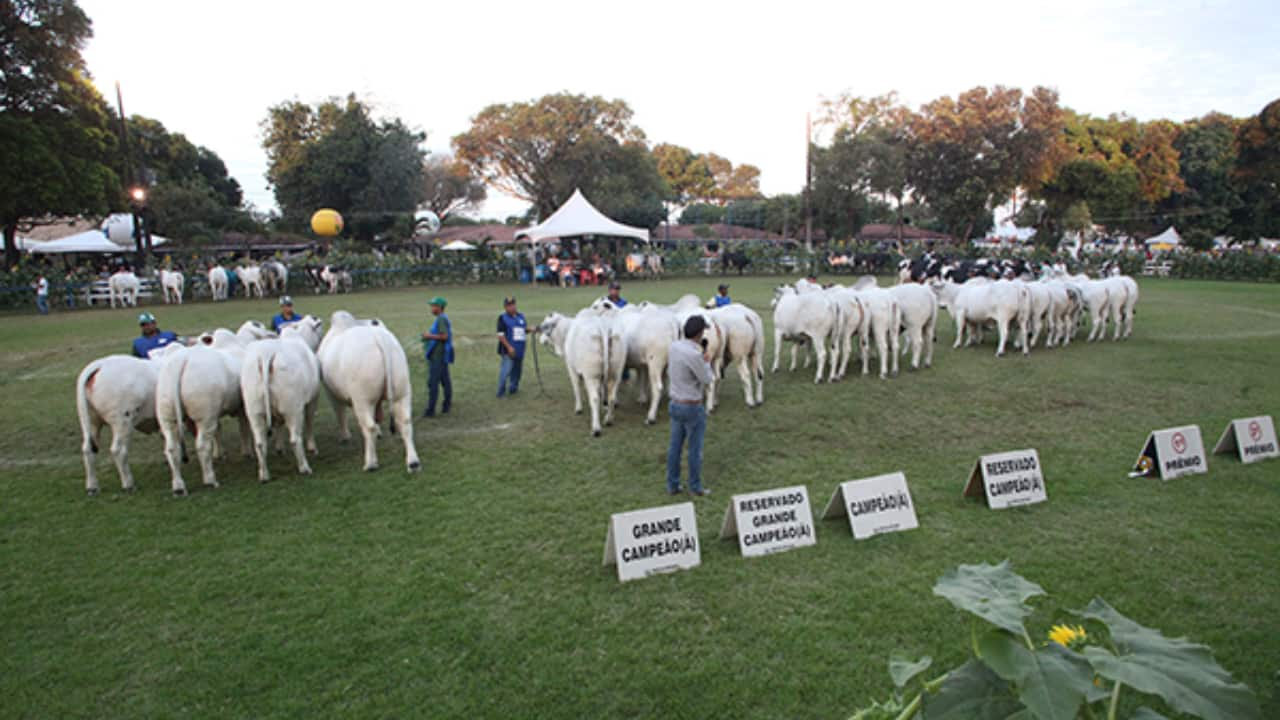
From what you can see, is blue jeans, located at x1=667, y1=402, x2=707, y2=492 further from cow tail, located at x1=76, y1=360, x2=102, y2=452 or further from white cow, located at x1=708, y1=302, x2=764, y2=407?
cow tail, located at x1=76, y1=360, x2=102, y2=452

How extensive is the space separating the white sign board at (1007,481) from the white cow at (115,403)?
27.0ft

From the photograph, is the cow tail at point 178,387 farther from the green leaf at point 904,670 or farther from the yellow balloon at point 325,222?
the yellow balloon at point 325,222

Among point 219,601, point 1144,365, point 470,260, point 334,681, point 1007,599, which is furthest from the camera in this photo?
point 470,260

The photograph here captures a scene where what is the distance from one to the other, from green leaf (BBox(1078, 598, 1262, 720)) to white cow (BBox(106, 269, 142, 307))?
32.6 meters

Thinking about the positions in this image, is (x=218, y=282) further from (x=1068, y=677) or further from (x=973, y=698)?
(x=1068, y=677)

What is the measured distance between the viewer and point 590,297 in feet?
85.0

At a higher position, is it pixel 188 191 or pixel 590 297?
pixel 188 191

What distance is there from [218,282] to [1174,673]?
1282 inches

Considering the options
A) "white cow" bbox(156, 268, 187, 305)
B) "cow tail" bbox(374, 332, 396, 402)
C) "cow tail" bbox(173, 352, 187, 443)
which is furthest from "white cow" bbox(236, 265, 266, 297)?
"cow tail" bbox(374, 332, 396, 402)

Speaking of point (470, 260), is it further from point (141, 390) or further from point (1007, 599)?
point (1007, 599)

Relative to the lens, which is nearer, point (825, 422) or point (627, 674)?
point (627, 674)

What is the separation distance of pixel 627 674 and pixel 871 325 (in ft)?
33.5

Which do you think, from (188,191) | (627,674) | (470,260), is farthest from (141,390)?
(188,191)

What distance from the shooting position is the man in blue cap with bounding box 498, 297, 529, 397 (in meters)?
A: 11.2
